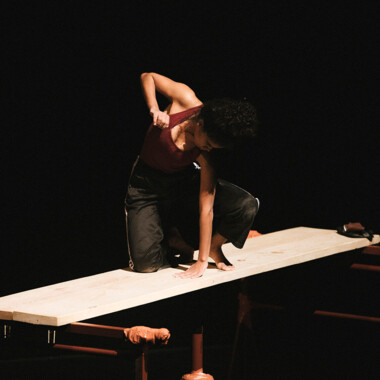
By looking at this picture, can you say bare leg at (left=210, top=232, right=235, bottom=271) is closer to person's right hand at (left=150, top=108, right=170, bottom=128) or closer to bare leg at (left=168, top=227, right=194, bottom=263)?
bare leg at (left=168, top=227, right=194, bottom=263)

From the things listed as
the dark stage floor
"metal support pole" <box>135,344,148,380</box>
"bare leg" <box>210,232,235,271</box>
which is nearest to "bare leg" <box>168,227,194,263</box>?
"bare leg" <box>210,232,235,271</box>

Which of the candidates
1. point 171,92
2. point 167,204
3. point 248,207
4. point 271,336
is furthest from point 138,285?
point 271,336

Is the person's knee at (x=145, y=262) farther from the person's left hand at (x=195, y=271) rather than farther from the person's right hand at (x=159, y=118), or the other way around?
the person's right hand at (x=159, y=118)

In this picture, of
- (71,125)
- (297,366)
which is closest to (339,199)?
(297,366)

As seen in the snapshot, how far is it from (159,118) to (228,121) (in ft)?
1.02

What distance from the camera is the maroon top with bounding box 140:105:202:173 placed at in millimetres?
3150

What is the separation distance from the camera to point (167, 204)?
11.1 ft

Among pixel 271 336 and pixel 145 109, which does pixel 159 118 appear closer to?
pixel 145 109

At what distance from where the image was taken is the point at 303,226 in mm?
4445

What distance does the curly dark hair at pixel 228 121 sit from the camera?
2.90 metres

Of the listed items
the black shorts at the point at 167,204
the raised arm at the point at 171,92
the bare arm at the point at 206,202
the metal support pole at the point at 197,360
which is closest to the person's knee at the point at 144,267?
the black shorts at the point at 167,204

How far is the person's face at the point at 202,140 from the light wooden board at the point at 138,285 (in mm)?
521

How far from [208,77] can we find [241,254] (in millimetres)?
1150

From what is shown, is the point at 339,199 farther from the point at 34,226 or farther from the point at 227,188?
the point at 34,226
